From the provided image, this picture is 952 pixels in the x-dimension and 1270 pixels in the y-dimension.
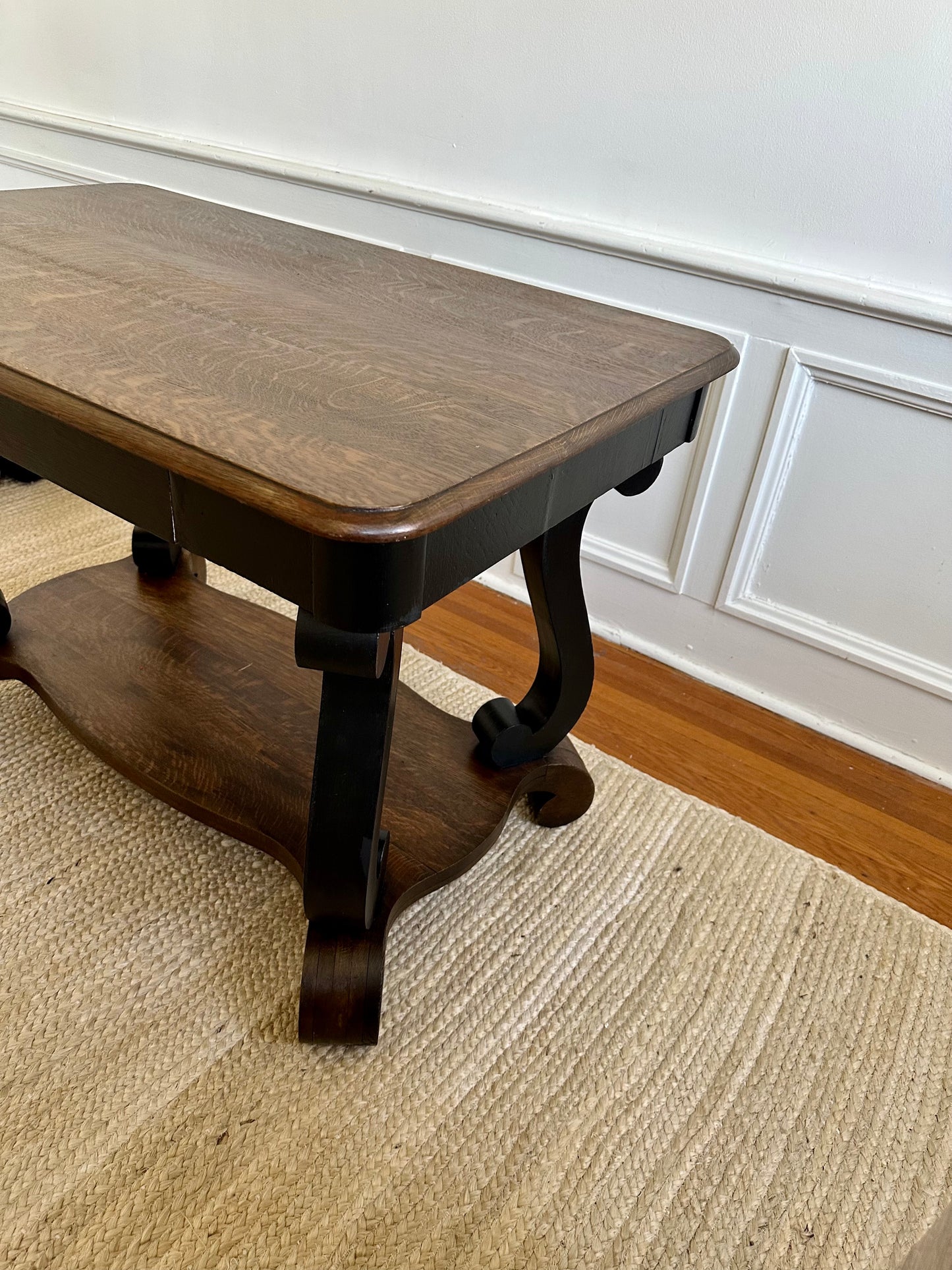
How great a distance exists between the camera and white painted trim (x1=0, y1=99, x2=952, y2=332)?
1188mm

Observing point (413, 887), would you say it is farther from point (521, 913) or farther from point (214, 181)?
point (214, 181)

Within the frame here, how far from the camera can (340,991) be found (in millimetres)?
874

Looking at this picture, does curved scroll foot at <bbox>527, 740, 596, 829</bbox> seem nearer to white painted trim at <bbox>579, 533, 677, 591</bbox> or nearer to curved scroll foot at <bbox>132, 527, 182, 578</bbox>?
white painted trim at <bbox>579, 533, 677, 591</bbox>

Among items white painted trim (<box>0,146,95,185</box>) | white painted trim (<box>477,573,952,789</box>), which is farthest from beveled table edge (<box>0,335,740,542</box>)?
white painted trim (<box>0,146,95,185</box>)

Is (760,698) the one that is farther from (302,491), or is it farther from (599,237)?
(302,491)

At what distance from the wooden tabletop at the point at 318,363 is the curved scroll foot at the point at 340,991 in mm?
485

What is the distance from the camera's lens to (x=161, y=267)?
3.22 feet

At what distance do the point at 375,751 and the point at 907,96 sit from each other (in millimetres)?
1014

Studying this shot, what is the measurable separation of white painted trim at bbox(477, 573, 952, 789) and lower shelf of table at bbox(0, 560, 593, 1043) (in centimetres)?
47

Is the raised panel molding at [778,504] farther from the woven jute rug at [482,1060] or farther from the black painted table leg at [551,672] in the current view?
the black painted table leg at [551,672]

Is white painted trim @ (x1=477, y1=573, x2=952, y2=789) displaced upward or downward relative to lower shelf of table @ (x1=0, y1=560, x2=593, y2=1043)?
downward

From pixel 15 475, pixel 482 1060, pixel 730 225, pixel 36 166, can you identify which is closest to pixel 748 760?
pixel 482 1060

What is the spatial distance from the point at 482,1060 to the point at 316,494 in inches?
24.0

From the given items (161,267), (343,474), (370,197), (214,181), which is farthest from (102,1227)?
(214,181)
